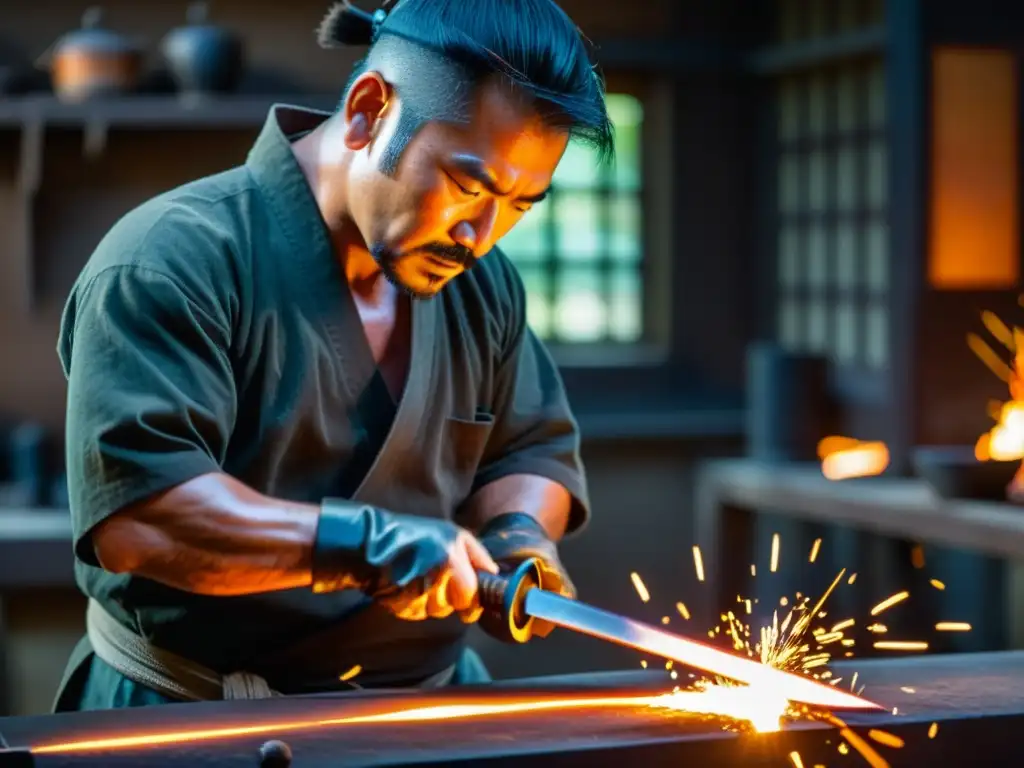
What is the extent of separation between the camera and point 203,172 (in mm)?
5184

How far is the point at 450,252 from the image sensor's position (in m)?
1.90

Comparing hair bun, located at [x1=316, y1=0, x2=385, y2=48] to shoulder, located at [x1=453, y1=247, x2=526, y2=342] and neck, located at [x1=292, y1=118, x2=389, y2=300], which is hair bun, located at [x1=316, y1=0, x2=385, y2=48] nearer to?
neck, located at [x1=292, y1=118, x2=389, y2=300]

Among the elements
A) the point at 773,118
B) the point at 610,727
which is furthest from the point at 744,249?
the point at 610,727

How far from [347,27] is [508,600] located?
2.58 feet

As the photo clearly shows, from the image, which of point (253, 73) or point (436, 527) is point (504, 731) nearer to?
point (436, 527)

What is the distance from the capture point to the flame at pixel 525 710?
1633mm

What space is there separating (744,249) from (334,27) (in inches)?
152

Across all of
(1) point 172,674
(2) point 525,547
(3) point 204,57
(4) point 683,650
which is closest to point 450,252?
(2) point 525,547

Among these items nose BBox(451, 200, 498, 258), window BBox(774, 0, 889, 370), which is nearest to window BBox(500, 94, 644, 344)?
window BBox(774, 0, 889, 370)

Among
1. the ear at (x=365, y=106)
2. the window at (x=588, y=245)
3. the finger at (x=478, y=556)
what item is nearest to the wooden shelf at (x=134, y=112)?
the window at (x=588, y=245)

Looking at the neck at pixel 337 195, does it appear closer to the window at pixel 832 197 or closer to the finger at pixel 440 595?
the finger at pixel 440 595

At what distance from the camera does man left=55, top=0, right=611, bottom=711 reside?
1787 mm

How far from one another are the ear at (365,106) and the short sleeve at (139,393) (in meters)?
0.28

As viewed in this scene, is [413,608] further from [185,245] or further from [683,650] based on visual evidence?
[185,245]
